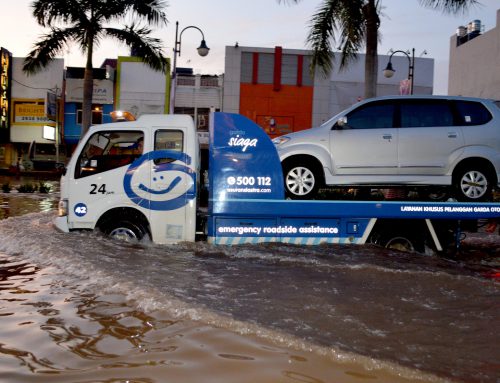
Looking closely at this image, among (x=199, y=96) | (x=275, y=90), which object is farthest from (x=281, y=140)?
(x=199, y=96)

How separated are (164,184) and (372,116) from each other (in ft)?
10.6

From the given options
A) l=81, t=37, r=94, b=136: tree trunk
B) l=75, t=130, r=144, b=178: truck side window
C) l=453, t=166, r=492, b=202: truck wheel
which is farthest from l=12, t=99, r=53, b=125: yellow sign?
l=453, t=166, r=492, b=202: truck wheel

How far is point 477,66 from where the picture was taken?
105 ft

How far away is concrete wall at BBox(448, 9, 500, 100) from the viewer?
2983cm

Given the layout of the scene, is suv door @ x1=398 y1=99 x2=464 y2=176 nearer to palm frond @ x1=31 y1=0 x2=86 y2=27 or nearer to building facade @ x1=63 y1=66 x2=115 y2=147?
palm frond @ x1=31 y1=0 x2=86 y2=27

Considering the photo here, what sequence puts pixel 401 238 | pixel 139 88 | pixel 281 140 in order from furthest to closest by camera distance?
1. pixel 139 88
2. pixel 281 140
3. pixel 401 238

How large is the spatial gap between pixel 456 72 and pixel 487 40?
4.13 m

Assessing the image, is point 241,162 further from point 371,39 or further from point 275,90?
point 275,90

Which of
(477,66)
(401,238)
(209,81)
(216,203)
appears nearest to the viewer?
(216,203)

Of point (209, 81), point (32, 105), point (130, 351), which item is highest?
point (209, 81)

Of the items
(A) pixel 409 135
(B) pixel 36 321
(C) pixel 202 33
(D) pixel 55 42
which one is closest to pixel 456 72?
(C) pixel 202 33

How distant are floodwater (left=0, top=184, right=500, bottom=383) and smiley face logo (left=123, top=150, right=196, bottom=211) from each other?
2.06 ft

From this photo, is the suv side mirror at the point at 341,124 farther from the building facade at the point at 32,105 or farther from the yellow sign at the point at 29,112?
the yellow sign at the point at 29,112

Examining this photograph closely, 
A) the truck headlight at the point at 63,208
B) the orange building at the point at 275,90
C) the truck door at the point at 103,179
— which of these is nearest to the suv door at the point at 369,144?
the truck door at the point at 103,179
